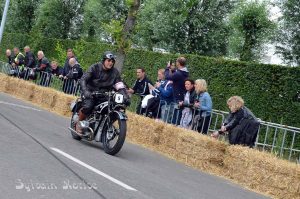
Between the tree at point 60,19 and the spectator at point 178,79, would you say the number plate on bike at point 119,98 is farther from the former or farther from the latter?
the tree at point 60,19

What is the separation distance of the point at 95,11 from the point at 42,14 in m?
5.01

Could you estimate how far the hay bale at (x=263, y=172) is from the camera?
379 inches

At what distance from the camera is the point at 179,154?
1265cm

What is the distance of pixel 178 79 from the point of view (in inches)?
581

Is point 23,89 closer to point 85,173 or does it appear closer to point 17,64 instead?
point 17,64

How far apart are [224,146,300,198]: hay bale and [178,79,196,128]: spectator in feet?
9.92

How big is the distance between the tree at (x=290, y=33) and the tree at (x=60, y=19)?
22.5 metres

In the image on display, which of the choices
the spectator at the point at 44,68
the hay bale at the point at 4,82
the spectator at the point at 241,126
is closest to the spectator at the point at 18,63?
the hay bale at the point at 4,82

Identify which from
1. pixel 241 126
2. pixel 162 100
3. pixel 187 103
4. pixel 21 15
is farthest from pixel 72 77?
pixel 21 15

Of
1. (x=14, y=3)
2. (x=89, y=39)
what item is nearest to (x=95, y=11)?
(x=89, y=39)

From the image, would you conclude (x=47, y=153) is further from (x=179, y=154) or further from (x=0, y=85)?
(x=0, y=85)

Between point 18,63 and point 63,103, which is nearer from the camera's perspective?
point 63,103

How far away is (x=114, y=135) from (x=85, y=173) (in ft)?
9.10

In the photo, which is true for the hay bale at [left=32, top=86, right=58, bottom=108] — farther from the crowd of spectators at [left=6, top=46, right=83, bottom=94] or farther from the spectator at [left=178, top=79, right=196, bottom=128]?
the spectator at [left=178, top=79, right=196, bottom=128]
